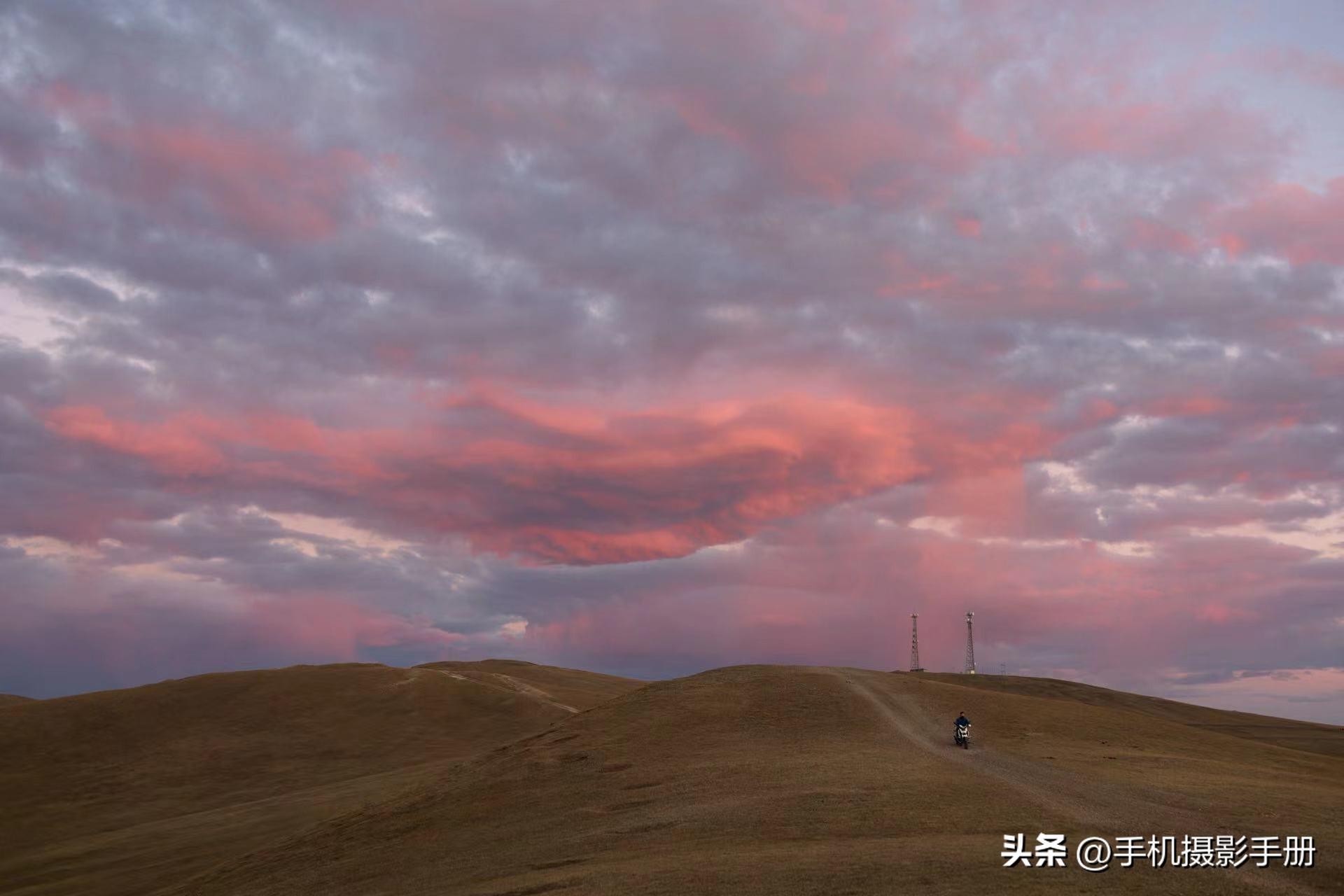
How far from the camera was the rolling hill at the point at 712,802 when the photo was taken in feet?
87.6

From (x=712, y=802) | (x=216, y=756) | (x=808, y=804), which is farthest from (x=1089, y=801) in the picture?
(x=216, y=756)

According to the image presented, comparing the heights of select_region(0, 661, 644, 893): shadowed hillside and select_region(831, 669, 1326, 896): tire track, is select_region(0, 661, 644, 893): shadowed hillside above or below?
below

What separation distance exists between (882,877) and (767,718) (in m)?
42.5

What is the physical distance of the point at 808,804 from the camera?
36.0 m

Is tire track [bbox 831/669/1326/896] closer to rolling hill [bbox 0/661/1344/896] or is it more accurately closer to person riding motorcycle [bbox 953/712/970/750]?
rolling hill [bbox 0/661/1344/896]

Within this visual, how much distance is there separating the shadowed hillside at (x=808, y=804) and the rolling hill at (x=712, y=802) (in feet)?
0.57

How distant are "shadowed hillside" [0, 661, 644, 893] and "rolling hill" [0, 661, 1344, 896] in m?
0.58

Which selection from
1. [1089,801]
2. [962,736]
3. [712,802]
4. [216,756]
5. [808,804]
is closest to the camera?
[1089,801]

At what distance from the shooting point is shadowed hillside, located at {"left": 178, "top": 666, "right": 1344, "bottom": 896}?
2511 centimetres

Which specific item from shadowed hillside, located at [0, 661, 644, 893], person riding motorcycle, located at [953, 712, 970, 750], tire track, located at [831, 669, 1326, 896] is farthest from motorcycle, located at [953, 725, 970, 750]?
shadowed hillside, located at [0, 661, 644, 893]

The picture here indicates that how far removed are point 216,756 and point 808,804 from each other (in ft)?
313

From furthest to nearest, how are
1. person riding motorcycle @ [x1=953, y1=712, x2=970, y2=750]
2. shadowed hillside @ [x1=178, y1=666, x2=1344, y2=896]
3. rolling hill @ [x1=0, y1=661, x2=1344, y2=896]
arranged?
person riding motorcycle @ [x1=953, y1=712, x2=970, y2=750] → rolling hill @ [x1=0, y1=661, x2=1344, y2=896] → shadowed hillside @ [x1=178, y1=666, x2=1344, y2=896]

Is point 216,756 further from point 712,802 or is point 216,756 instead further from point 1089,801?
point 1089,801

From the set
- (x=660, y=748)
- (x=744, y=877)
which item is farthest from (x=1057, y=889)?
(x=660, y=748)
